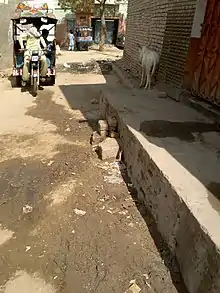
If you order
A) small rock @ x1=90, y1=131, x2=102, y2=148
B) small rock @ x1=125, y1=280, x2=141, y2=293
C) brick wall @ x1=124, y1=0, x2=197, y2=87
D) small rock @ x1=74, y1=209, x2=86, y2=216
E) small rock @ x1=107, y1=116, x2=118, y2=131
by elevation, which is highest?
brick wall @ x1=124, y1=0, x2=197, y2=87

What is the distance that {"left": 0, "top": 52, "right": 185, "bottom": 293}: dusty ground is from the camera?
2.55m

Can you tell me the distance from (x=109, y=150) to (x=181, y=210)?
90.2 inches

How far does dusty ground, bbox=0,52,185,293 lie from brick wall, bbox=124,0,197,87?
2.70 meters

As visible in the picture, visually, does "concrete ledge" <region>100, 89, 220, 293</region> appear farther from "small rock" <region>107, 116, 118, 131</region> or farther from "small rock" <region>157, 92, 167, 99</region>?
"small rock" <region>157, 92, 167, 99</region>

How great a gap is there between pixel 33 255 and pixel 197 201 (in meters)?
1.58

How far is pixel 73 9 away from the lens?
26.2 m

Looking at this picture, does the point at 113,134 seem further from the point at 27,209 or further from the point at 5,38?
the point at 5,38

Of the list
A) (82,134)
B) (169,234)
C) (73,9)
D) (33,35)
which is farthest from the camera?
(73,9)

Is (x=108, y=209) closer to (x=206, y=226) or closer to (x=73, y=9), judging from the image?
(x=206, y=226)

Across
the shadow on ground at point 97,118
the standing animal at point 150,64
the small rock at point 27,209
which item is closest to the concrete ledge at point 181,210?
the shadow on ground at point 97,118

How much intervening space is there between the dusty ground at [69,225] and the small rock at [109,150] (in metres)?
0.12

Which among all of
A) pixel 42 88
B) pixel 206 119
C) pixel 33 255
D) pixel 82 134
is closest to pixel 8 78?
pixel 42 88

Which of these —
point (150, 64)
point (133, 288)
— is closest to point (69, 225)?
point (133, 288)

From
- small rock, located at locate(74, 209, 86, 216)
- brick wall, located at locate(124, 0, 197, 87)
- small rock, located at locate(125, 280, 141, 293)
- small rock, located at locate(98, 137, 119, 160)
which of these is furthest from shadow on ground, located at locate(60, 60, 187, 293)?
brick wall, located at locate(124, 0, 197, 87)
